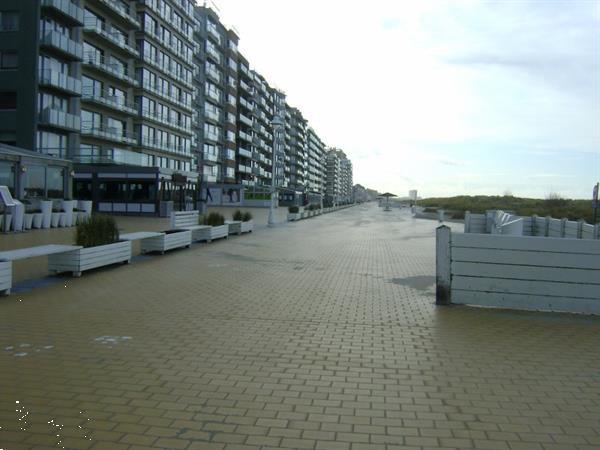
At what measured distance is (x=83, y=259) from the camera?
32.5ft

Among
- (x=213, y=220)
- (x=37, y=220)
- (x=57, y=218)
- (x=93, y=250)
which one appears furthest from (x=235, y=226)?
(x=93, y=250)

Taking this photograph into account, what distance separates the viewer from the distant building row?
35438 millimetres

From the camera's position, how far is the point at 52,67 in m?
37.1

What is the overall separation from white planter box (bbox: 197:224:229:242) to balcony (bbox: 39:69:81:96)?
2357 cm

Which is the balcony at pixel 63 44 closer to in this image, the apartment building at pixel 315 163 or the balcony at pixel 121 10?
the balcony at pixel 121 10

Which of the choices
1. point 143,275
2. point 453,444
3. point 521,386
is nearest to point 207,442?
point 453,444

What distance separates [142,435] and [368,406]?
5.26 feet

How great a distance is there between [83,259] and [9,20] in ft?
109

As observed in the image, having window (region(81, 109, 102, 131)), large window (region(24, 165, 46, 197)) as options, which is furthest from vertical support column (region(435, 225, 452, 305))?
window (region(81, 109, 102, 131))

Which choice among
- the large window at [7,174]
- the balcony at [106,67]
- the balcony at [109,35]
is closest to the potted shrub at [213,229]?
the large window at [7,174]

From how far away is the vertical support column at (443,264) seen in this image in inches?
308

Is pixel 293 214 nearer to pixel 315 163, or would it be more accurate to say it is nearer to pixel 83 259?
pixel 83 259

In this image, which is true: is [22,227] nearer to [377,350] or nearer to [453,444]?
[377,350]

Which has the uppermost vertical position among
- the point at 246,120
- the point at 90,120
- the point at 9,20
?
the point at 246,120
